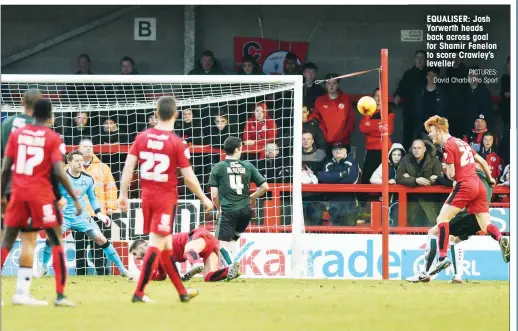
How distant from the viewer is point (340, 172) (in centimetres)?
1495

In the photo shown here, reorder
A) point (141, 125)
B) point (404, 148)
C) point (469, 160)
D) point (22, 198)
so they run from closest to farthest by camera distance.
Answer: point (22, 198) → point (469, 160) → point (141, 125) → point (404, 148)

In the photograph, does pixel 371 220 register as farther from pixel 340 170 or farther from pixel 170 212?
pixel 170 212

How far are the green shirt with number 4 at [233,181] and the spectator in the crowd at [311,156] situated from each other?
278 centimetres

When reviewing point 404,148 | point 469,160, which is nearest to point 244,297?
point 469,160

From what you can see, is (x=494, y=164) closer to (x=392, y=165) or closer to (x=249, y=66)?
(x=392, y=165)

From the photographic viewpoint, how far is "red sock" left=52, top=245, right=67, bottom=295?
8617 millimetres

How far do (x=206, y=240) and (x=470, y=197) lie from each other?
9.53 ft

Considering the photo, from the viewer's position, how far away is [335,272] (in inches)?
560

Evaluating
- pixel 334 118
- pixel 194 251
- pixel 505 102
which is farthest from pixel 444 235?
pixel 505 102

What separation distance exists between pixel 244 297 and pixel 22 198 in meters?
2.47

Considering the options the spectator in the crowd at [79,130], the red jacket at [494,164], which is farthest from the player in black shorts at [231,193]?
the red jacket at [494,164]

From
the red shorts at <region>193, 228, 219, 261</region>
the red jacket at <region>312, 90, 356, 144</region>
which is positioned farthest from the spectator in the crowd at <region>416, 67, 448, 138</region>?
the red shorts at <region>193, 228, 219, 261</region>

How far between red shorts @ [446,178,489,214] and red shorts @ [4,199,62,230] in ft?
16.5
